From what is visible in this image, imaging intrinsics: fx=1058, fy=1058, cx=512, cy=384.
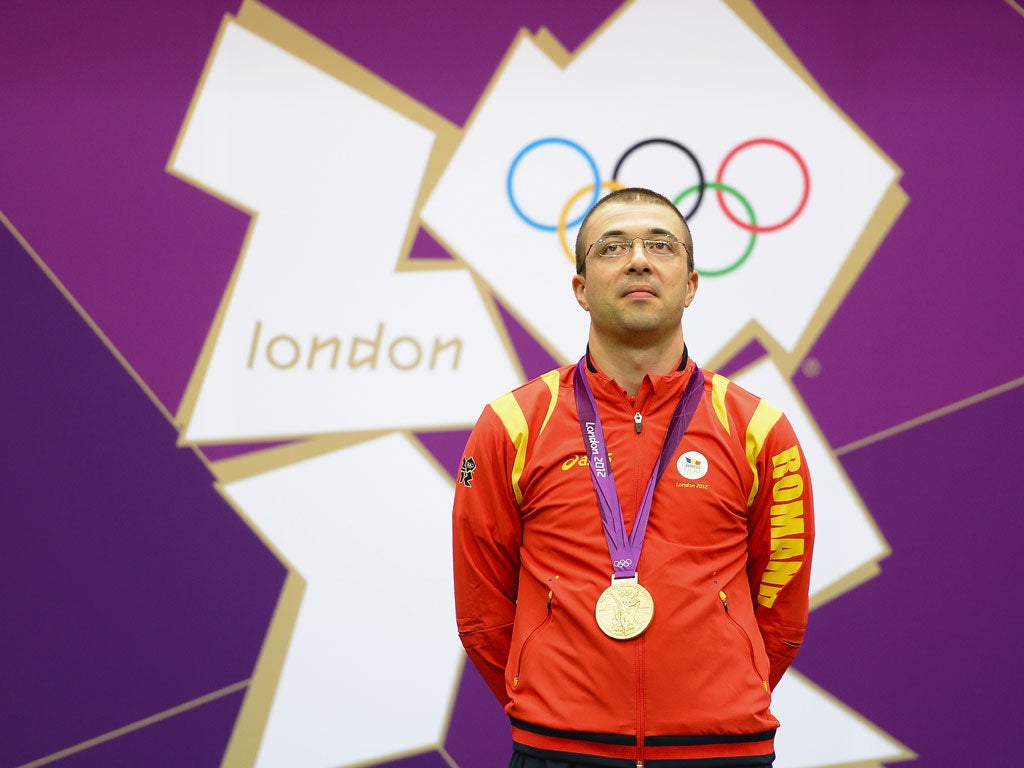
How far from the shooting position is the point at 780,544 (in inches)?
78.4

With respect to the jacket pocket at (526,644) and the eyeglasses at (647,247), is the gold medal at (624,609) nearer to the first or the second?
the jacket pocket at (526,644)

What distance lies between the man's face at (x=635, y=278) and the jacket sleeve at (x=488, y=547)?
0.29m

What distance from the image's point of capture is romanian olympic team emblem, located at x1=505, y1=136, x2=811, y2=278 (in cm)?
320

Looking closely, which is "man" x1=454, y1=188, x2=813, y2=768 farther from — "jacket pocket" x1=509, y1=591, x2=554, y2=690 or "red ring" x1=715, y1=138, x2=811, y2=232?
"red ring" x1=715, y1=138, x2=811, y2=232

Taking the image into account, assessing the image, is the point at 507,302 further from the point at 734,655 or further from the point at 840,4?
the point at 734,655

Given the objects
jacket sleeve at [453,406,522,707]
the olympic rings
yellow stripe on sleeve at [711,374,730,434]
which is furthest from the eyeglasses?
the olympic rings

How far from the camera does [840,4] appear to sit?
3207mm

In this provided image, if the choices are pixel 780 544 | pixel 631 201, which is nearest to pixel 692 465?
pixel 780 544

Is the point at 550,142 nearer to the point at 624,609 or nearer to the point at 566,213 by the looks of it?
the point at 566,213

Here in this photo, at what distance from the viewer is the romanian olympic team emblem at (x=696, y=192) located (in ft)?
10.5

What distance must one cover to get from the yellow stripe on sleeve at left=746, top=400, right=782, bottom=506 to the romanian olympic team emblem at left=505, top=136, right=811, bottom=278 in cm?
129

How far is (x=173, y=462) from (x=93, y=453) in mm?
241

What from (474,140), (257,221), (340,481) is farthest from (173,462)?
(474,140)

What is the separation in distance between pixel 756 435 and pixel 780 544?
0.22 m
